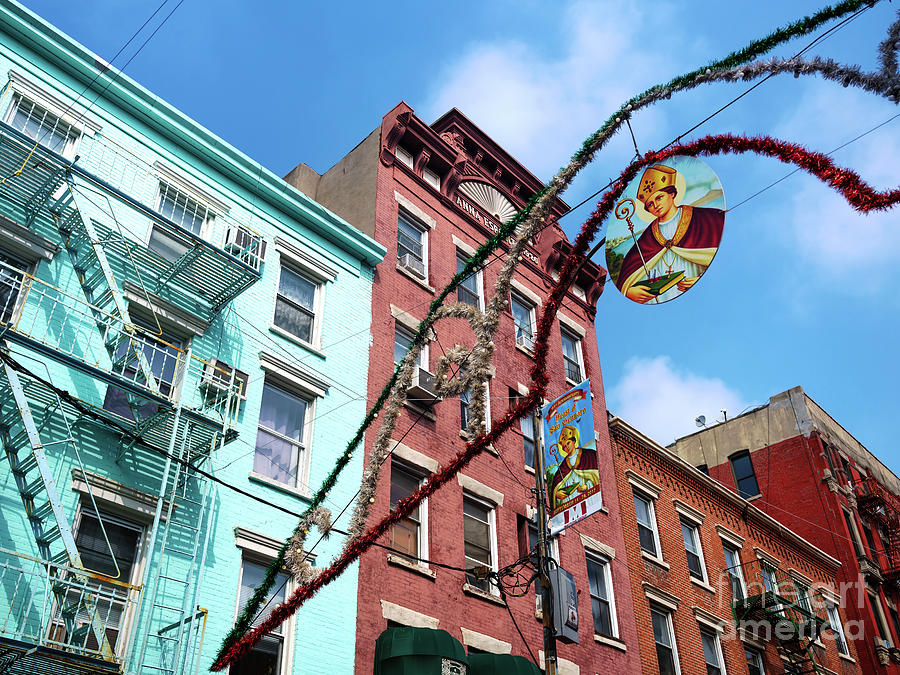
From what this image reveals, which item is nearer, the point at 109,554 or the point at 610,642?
the point at 109,554

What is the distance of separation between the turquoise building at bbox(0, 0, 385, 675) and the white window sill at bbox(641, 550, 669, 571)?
985 centimetres

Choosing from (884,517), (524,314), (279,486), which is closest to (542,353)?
(279,486)

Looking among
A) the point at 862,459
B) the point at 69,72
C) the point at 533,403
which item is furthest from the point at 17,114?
the point at 862,459

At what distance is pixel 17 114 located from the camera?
48.3ft

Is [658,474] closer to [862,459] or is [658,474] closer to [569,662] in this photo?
[569,662]

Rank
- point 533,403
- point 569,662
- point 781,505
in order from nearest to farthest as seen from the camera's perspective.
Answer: point 533,403
point 569,662
point 781,505

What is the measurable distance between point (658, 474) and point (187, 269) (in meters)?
16.0

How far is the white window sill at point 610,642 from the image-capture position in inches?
765

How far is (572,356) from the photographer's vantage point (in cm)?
2578

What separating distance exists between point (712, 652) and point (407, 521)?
1178 cm

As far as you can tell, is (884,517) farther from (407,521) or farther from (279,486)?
(279,486)

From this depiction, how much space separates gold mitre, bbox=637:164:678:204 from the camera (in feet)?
35.9

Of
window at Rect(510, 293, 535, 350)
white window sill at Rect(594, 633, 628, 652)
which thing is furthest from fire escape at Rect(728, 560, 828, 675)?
window at Rect(510, 293, 535, 350)

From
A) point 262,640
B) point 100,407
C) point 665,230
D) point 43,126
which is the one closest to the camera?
point 665,230
